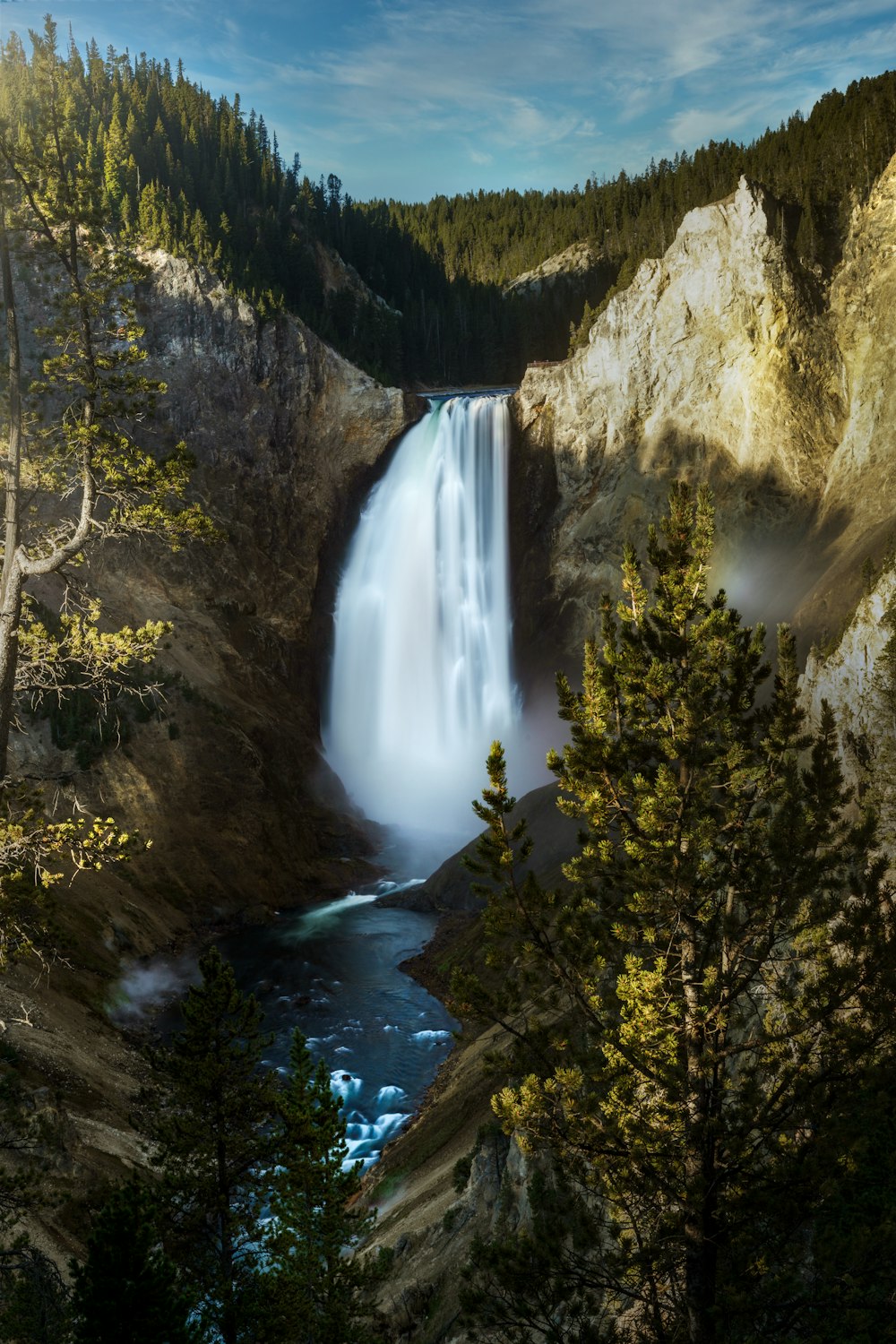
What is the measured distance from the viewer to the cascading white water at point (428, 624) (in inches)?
2331

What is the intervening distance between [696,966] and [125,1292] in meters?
6.22

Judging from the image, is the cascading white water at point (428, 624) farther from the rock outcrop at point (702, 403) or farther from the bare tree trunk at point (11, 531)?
the bare tree trunk at point (11, 531)

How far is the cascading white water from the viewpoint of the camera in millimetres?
59219

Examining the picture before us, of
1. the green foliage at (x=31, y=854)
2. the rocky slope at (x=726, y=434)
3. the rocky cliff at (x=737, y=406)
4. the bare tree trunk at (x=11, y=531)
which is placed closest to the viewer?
the green foliage at (x=31, y=854)

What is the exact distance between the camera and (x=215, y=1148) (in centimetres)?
1194

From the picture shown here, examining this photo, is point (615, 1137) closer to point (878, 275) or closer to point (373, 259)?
point (878, 275)

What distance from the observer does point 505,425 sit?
206 ft

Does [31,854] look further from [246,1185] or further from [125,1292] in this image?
[246,1185]

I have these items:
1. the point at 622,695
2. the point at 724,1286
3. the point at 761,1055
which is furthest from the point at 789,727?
the point at 724,1286

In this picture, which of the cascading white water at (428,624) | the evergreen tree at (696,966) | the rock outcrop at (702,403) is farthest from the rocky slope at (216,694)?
the rock outcrop at (702,403)

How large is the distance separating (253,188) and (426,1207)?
92509 millimetres

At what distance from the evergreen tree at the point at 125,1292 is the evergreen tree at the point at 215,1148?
3.09m

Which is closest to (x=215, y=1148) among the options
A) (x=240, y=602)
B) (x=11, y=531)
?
(x=11, y=531)

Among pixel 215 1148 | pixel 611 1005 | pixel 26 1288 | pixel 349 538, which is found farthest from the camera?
pixel 349 538
